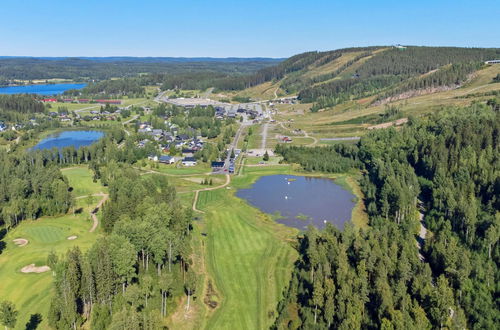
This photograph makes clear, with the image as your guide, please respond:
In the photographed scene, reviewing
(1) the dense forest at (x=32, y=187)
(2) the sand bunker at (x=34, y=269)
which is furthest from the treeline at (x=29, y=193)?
(2) the sand bunker at (x=34, y=269)

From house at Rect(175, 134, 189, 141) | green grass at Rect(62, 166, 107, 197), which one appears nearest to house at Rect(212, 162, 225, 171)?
green grass at Rect(62, 166, 107, 197)

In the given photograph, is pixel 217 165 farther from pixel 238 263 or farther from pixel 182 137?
pixel 238 263

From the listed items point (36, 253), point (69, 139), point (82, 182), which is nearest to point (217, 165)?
point (82, 182)

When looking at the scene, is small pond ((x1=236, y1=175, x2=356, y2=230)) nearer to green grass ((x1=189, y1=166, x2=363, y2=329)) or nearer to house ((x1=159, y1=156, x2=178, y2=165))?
green grass ((x1=189, y1=166, x2=363, y2=329))

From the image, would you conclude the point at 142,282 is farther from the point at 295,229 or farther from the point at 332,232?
the point at 295,229

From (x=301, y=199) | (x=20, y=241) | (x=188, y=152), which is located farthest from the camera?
(x=188, y=152)

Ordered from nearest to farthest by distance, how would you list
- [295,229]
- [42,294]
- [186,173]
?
[42,294], [295,229], [186,173]

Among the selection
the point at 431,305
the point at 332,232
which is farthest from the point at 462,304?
the point at 332,232
